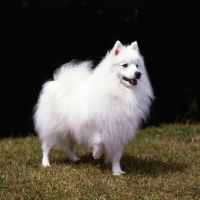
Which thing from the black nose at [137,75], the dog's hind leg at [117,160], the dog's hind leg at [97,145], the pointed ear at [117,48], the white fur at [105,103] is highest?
the pointed ear at [117,48]

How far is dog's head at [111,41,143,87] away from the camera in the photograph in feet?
15.4

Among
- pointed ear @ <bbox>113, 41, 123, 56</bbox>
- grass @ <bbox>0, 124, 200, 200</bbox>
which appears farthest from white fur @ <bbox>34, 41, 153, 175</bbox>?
grass @ <bbox>0, 124, 200, 200</bbox>

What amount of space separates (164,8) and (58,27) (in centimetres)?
223

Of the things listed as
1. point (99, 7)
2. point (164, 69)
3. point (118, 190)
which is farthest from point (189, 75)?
point (118, 190)

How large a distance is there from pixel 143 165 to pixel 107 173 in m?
0.63

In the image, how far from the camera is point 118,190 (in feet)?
14.1

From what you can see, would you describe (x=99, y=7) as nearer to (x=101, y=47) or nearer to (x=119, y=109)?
(x=101, y=47)

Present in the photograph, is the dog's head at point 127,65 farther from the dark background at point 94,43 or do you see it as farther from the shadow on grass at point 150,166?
the dark background at point 94,43

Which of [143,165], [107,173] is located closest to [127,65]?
[107,173]

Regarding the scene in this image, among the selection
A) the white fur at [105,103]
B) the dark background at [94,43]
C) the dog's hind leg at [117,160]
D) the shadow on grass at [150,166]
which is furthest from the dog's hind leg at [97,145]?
the dark background at [94,43]

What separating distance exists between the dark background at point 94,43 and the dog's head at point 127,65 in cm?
388

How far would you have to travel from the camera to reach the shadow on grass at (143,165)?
207 inches

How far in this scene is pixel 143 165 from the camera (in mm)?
5559

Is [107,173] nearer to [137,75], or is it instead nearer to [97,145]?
[97,145]
